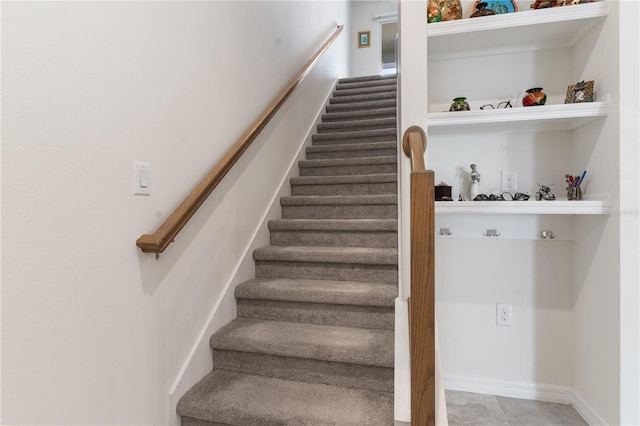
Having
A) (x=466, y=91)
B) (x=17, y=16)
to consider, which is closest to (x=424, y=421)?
(x=17, y=16)

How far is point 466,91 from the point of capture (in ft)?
6.98

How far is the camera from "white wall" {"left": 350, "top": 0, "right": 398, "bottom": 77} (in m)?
6.17

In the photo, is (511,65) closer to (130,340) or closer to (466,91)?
(466,91)

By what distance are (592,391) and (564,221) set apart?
0.93m

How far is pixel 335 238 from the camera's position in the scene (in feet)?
7.61

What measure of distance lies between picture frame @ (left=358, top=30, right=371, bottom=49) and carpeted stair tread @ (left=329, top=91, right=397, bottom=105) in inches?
91.5

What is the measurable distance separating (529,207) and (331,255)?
3.64 feet

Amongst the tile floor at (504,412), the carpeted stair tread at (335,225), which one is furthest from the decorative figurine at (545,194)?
the tile floor at (504,412)

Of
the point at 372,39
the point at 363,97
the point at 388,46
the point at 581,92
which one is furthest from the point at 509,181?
the point at 388,46

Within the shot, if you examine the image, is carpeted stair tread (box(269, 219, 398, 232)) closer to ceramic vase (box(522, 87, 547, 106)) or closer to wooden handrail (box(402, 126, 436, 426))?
ceramic vase (box(522, 87, 547, 106))

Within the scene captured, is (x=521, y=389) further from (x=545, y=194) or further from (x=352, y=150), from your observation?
(x=352, y=150)

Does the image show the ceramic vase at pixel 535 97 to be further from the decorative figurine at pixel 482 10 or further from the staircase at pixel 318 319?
the staircase at pixel 318 319

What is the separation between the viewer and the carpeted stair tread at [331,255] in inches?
77.9

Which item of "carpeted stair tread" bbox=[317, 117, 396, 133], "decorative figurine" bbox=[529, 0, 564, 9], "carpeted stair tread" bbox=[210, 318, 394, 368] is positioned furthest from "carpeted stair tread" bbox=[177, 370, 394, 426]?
"carpeted stair tread" bbox=[317, 117, 396, 133]
